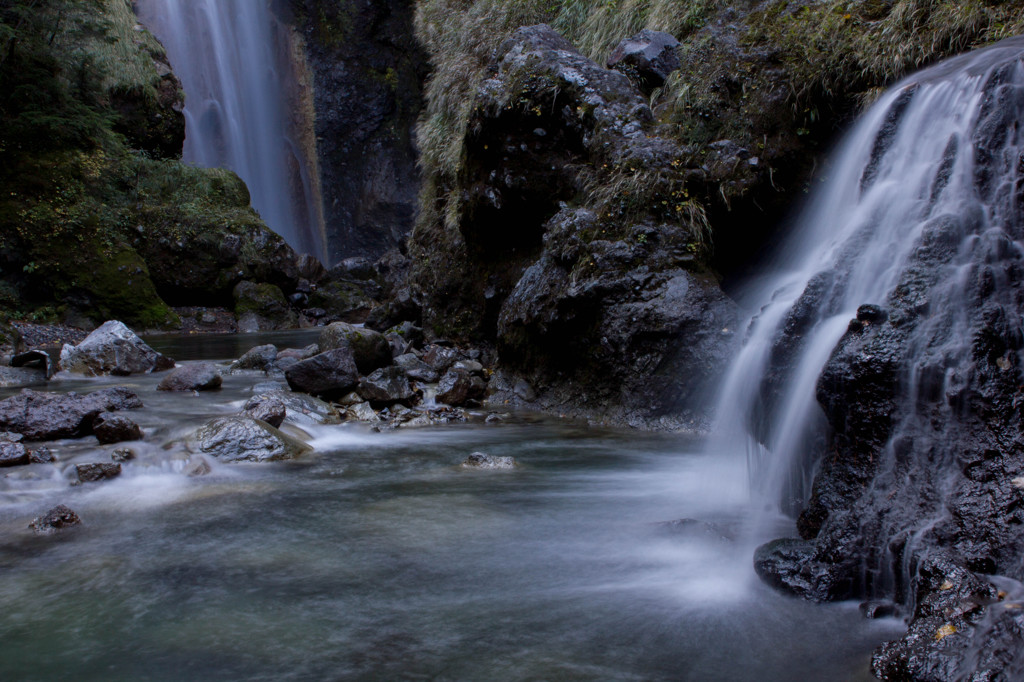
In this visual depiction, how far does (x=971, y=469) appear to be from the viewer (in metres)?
2.61

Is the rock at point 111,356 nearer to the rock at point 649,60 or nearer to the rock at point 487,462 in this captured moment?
the rock at point 487,462

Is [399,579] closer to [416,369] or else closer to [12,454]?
[12,454]

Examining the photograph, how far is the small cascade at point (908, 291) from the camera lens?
281 cm

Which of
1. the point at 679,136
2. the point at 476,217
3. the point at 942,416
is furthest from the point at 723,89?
Answer: the point at 942,416

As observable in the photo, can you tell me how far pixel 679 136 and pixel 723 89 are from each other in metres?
0.62

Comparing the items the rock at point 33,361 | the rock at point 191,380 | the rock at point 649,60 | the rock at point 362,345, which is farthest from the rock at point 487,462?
the rock at point 33,361

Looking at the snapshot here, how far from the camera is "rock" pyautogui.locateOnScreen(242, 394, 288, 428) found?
595cm

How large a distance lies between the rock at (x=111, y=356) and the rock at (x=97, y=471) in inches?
206

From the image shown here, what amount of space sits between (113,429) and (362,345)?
3.64 metres

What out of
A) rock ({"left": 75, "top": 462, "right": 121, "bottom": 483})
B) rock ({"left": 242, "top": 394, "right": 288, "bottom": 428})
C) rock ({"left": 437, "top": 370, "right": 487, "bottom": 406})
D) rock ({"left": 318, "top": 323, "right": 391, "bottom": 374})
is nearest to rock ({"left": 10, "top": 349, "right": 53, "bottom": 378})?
rock ({"left": 318, "top": 323, "right": 391, "bottom": 374})

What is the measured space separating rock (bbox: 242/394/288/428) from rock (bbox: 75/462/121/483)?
4.20 feet

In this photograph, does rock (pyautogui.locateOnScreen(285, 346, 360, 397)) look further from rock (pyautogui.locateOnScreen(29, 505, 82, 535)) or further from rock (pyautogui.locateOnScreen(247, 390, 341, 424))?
rock (pyautogui.locateOnScreen(29, 505, 82, 535))

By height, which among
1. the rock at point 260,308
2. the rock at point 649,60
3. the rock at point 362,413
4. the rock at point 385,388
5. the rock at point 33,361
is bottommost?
the rock at point 362,413

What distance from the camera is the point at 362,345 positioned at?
28.3 ft
